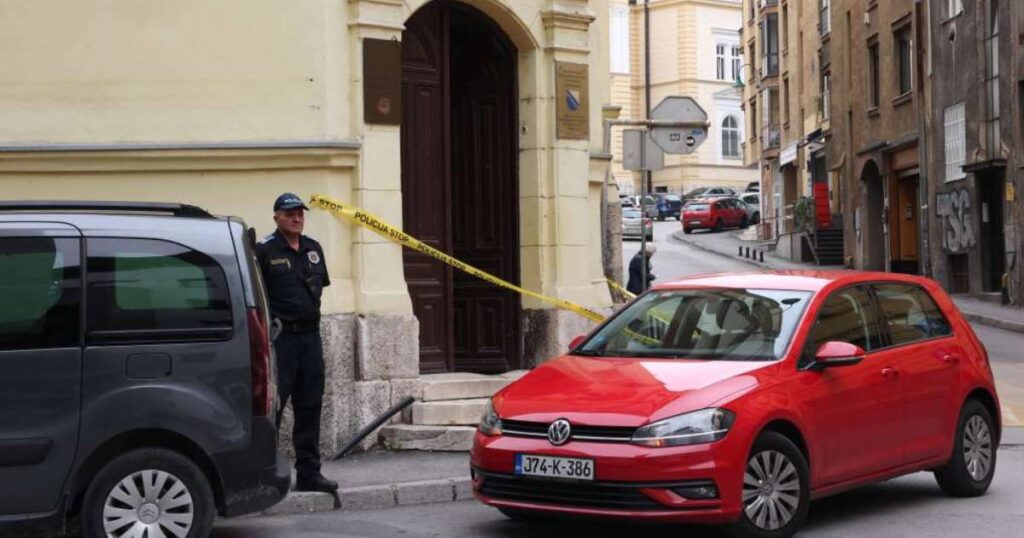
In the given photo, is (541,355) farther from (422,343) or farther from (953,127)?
(953,127)

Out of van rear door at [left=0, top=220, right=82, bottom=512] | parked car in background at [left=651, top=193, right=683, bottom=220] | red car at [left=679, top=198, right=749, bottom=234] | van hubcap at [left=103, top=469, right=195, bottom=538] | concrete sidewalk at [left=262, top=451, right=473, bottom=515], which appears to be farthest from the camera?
parked car in background at [left=651, top=193, right=683, bottom=220]

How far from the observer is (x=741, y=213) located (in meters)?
64.3

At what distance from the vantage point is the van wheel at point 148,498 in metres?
7.82

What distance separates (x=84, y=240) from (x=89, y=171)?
13.5 ft

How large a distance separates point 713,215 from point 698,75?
84.1 feet

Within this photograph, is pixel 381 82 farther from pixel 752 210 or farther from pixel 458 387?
pixel 752 210

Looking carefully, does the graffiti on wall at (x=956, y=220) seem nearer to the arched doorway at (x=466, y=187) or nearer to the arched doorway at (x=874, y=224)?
the arched doorway at (x=874, y=224)

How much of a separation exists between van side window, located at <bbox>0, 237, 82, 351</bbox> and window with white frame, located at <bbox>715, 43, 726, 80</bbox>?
81961mm

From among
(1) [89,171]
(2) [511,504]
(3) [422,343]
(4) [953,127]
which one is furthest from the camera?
(4) [953,127]

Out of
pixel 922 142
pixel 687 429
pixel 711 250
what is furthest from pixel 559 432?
pixel 711 250

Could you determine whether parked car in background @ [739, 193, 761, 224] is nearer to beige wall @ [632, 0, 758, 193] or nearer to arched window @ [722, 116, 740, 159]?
beige wall @ [632, 0, 758, 193]

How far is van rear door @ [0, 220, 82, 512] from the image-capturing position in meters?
7.75

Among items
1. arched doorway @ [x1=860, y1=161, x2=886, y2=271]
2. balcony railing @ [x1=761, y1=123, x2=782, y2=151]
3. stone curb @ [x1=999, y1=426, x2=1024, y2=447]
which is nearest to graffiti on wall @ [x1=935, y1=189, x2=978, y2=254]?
arched doorway @ [x1=860, y1=161, x2=886, y2=271]

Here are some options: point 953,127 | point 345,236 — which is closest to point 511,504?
point 345,236
